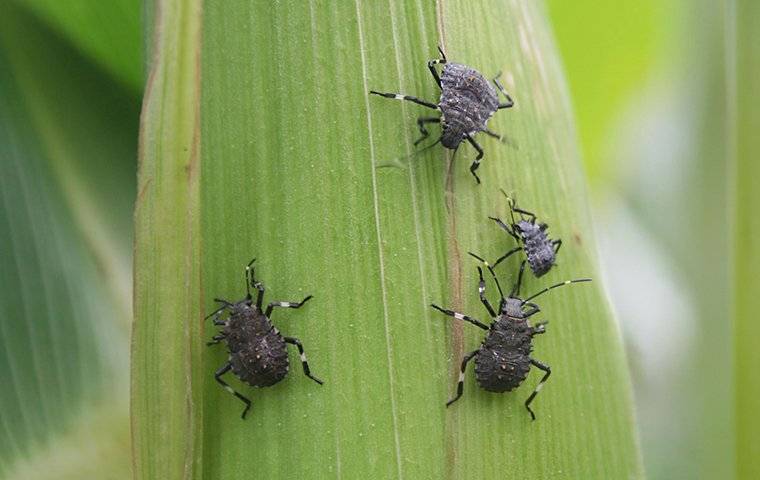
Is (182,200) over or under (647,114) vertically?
under

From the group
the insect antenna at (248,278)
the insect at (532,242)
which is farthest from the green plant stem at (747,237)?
the insect antenna at (248,278)

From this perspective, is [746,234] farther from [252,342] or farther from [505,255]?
[252,342]

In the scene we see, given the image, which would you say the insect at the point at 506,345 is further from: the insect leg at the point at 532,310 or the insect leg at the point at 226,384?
the insect leg at the point at 226,384

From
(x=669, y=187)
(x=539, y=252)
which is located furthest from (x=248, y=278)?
(x=669, y=187)

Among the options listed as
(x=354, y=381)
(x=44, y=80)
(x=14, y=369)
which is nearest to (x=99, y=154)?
(x=44, y=80)

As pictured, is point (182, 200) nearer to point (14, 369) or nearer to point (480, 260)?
point (480, 260)

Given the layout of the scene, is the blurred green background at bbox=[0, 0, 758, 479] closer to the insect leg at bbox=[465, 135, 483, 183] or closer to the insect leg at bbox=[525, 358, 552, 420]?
the insect leg at bbox=[525, 358, 552, 420]
